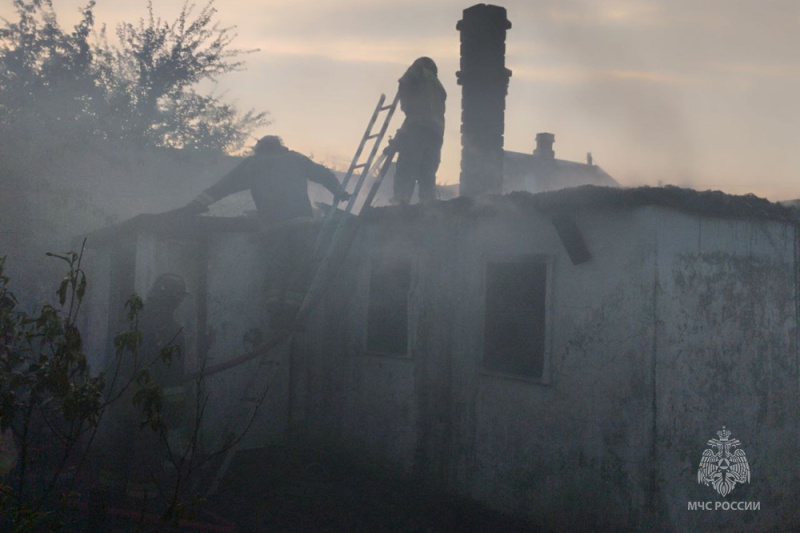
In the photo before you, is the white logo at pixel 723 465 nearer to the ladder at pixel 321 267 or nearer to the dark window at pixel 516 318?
the dark window at pixel 516 318

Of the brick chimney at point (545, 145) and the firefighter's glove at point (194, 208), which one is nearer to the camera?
the firefighter's glove at point (194, 208)

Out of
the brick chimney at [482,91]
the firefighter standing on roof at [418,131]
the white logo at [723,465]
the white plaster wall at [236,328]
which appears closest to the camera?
the white logo at [723,465]

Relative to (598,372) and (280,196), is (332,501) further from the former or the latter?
(280,196)

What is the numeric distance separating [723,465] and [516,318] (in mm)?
2199

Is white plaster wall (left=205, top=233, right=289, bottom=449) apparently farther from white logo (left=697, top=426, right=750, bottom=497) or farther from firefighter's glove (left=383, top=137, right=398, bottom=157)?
white logo (left=697, top=426, right=750, bottom=497)

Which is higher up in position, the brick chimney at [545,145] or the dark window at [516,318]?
the brick chimney at [545,145]

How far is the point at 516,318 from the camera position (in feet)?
21.9

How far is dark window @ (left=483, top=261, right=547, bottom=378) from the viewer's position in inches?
253

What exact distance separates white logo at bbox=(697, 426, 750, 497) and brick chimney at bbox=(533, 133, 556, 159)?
30.0 meters

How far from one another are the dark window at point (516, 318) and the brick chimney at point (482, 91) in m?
3.10

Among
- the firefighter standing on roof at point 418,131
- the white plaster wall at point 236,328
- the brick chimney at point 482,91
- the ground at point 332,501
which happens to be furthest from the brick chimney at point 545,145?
the ground at point 332,501

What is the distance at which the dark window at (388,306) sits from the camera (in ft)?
26.0

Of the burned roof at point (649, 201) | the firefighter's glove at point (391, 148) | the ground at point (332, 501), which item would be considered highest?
the firefighter's glove at point (391, 148)

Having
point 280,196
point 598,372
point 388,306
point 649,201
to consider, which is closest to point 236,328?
point 280,196
